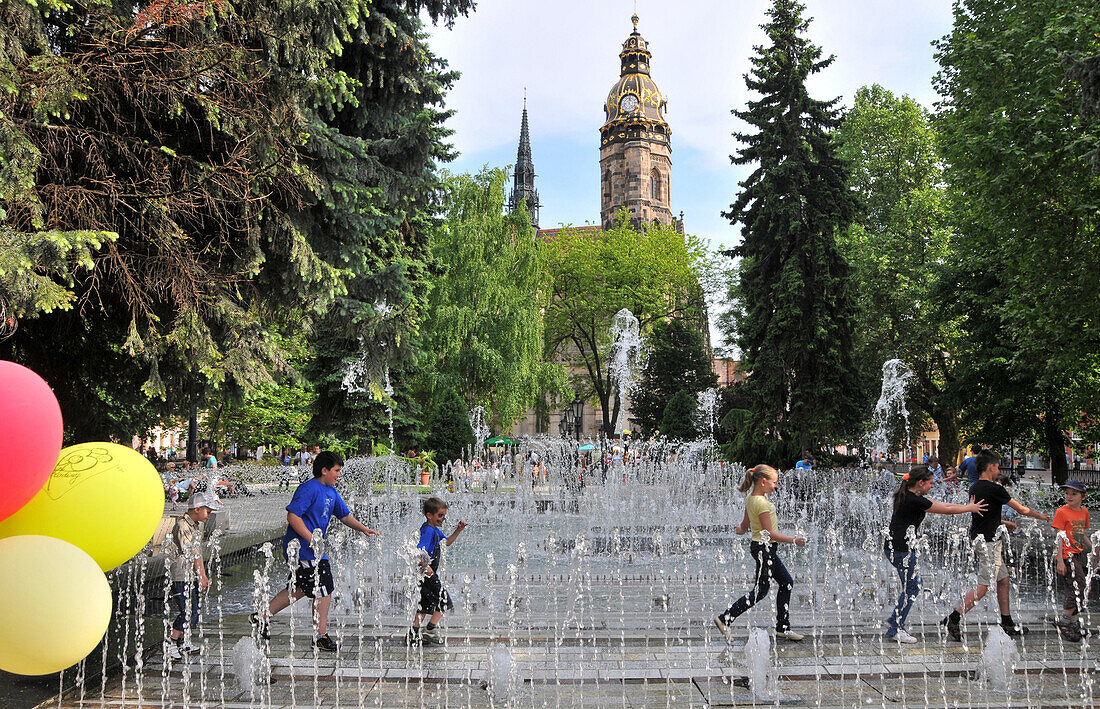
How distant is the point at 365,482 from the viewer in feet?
67.2

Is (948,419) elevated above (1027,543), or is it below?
above

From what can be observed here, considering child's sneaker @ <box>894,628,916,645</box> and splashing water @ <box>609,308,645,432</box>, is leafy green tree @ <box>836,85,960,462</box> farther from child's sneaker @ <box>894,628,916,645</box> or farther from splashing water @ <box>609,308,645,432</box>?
child's sneaker @ <box>894,628,916,645</box>

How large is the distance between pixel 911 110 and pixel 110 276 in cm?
3048

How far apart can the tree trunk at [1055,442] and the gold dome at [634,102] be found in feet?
173

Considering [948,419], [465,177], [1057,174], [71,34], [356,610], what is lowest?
[356,610]

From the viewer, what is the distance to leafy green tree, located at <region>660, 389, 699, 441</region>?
37.4m

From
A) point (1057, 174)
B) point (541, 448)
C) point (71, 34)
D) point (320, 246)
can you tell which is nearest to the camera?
point (71, 34)

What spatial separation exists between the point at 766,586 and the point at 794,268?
18.6 meters

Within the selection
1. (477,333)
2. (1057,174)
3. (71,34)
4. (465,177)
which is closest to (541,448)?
(477,333)

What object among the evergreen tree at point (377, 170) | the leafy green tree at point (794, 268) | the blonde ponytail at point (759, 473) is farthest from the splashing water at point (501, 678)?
the leafy green tree at point (794, 268)

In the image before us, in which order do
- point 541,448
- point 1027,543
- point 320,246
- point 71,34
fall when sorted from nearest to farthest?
point 71,34 < point 320,246 < point 1027,543 < point 541,448

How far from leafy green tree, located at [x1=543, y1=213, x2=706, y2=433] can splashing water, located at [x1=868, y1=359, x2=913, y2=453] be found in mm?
16252

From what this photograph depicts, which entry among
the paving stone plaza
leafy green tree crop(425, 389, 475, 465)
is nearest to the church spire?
leafy green tree crop(425, 389, 475, 465)

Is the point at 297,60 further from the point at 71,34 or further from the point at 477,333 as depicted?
the point at 477,333
